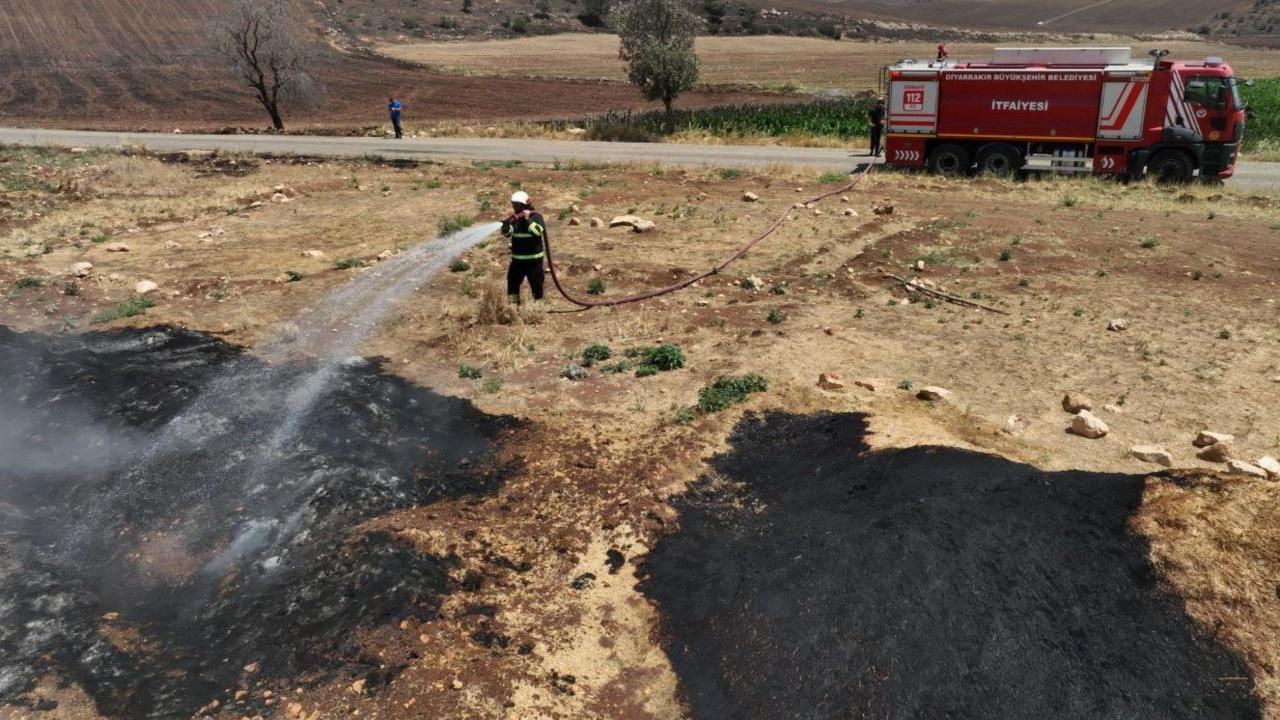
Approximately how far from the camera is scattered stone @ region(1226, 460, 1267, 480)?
22.3 ft

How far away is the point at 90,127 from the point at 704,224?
32.4 m

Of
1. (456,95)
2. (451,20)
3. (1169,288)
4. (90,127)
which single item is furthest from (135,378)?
(451,20)

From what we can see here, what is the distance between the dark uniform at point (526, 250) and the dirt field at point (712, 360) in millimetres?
372

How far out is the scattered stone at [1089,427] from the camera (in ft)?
27.0

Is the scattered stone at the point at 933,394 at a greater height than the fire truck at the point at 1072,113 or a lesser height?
lesser

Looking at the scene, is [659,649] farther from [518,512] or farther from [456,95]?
[456,95]

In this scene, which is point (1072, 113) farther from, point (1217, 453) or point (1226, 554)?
point (1226, 554)

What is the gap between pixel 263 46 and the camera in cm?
3275

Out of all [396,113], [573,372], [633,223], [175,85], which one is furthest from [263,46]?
[573,372]

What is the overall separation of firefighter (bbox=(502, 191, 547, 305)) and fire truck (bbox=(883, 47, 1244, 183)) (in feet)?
48.0

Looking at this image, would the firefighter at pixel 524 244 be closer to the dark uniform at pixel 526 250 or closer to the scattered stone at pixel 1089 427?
the dark uniform at pixel 526 250

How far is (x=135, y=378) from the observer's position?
10047 millimetres

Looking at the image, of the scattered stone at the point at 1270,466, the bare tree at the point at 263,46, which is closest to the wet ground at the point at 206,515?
the scattered stone at the point at 1270,466

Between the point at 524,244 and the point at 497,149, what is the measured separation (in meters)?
18.2
